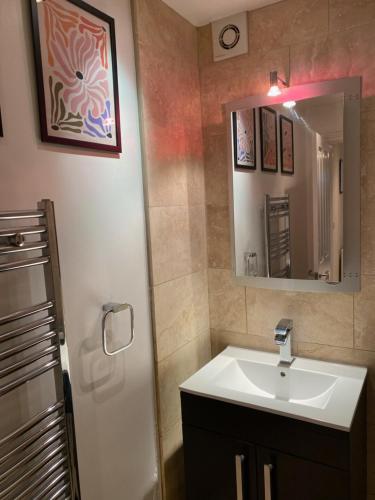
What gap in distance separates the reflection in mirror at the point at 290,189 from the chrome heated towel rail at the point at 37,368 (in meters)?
1.00

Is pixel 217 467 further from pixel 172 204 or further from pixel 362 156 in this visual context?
pixel 362 156

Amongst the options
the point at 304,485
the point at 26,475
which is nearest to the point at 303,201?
the point at 304,485

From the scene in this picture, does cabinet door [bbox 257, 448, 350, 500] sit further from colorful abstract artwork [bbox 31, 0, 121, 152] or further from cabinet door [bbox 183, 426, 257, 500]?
colorful abstract artwork [bbox 31, 0, 121, 152]

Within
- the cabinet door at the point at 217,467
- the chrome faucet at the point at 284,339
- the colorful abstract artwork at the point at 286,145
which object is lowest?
the cabinet door at the point at 217,467

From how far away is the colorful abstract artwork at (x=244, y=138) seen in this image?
178 centimetres

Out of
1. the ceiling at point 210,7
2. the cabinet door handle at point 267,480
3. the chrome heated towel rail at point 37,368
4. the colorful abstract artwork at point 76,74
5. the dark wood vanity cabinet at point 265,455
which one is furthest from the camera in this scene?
the ceiling at point 210,7

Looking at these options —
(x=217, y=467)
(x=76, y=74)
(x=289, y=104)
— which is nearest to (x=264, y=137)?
(x=289, y=104)

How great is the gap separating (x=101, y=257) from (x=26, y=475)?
696 mm

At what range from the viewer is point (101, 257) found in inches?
54.6

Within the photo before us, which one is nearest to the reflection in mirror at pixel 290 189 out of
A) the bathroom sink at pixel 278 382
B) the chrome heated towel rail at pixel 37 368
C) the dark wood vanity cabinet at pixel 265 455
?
the bathroom sink at pixel 278 382

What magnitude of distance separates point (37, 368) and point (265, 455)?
91 centimetres

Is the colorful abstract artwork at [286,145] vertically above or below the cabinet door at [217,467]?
above

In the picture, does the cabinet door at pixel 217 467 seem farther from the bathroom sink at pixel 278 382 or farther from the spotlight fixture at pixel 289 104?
the spotlight fixture at pixel 289 104

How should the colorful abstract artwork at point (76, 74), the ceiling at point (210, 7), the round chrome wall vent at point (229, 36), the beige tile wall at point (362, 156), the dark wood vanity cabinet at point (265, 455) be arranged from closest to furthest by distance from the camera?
the colorful abstract artwork at point (76, 74) → the dark wood vanity cabinet at point (265, 455) → the beige tile wall at point (362, 156) → the ceiling at point (210, 7) → the round chrome wall vent at point (229, 36)
